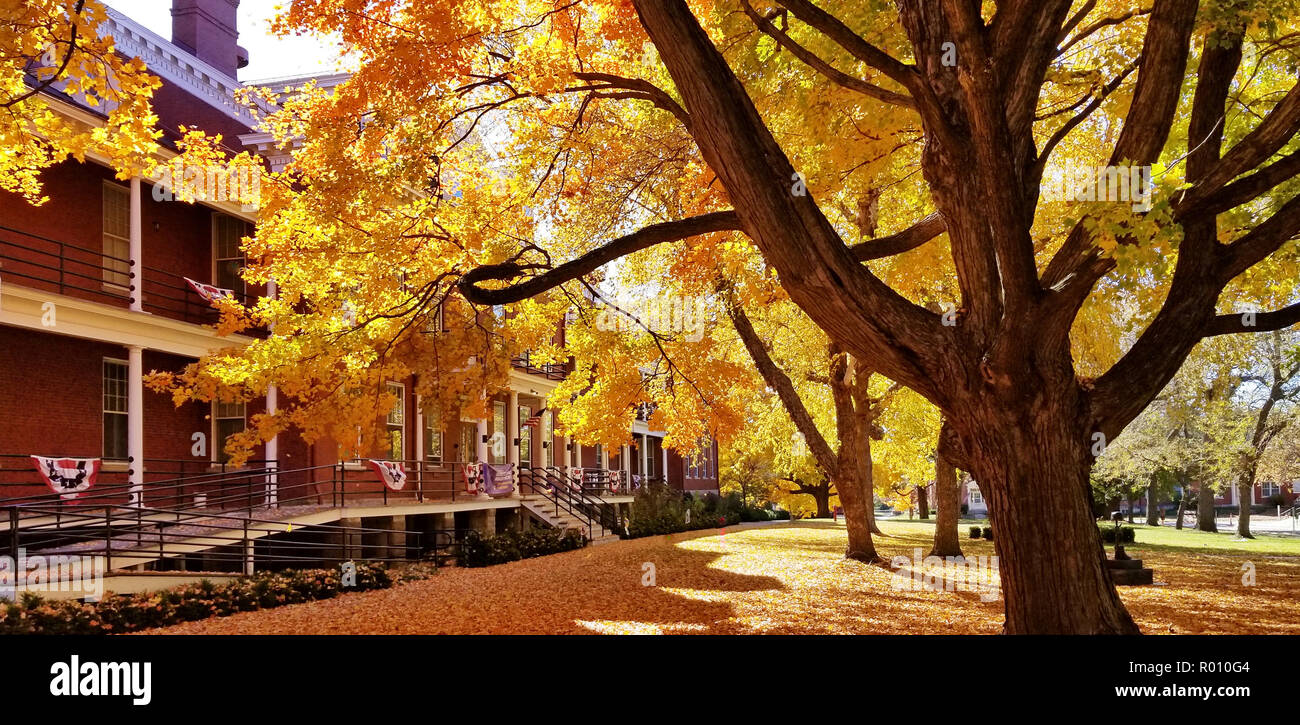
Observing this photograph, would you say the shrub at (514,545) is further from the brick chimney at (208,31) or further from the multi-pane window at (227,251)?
the brick chimney at (208,31)

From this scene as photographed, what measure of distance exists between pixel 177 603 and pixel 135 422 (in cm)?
608

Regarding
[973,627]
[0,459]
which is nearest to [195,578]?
[0,459]

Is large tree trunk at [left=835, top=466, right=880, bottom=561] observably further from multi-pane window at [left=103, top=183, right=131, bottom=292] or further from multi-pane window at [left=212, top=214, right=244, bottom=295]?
multi-pane window at [left=103, top=183, right=131, bottom=292]

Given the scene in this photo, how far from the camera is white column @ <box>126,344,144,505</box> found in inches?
661

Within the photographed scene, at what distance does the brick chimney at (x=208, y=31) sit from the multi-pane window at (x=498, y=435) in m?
12.6

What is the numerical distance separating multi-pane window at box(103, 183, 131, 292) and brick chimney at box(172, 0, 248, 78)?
6.42 m

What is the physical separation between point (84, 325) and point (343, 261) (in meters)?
6.60

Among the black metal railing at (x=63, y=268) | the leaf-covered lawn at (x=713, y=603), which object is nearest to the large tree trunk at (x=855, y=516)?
the leaf-covered lawn at (x=713, y=603)

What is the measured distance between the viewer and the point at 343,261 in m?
13.0

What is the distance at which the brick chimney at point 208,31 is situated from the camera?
2353 centimetres

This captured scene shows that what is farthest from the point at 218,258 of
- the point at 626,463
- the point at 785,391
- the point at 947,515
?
the point at 626,463
